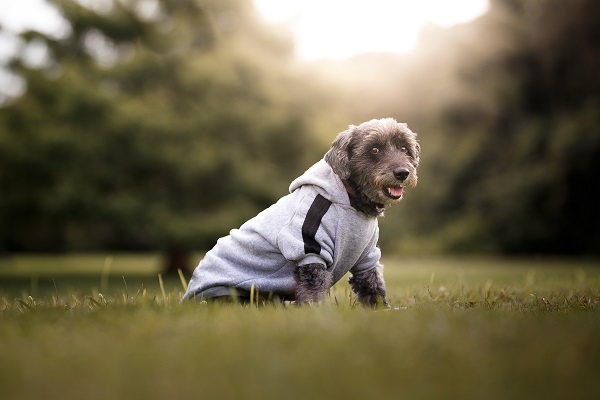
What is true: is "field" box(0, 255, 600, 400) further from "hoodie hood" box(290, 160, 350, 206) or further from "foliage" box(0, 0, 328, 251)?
"foliage" box(0, 0, 328, 251)

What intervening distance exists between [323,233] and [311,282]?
0.35 m

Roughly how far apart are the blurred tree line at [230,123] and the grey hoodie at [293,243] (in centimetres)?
1024

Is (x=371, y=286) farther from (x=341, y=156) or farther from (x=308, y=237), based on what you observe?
(x=341, y=156)

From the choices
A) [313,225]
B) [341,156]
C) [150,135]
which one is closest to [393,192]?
[341,156]

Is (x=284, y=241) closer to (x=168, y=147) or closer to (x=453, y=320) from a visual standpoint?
(x=453, y=320)

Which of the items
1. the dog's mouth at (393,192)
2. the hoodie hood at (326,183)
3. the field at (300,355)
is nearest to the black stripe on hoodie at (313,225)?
the hoodie hood at (326,183)

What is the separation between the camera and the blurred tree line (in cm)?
1468

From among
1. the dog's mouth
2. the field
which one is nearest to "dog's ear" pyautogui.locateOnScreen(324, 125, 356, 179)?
the dog's mouth

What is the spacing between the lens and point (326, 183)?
4301mm

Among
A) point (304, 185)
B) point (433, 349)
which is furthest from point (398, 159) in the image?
point (433, 349)

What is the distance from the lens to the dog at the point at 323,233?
4129mm

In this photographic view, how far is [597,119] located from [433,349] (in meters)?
24.0

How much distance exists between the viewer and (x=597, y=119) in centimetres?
2345

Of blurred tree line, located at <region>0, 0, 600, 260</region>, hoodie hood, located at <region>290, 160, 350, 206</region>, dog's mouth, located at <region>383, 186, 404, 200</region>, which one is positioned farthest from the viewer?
blurred tree line, located at <region>0, 0, 600, 260</region>
